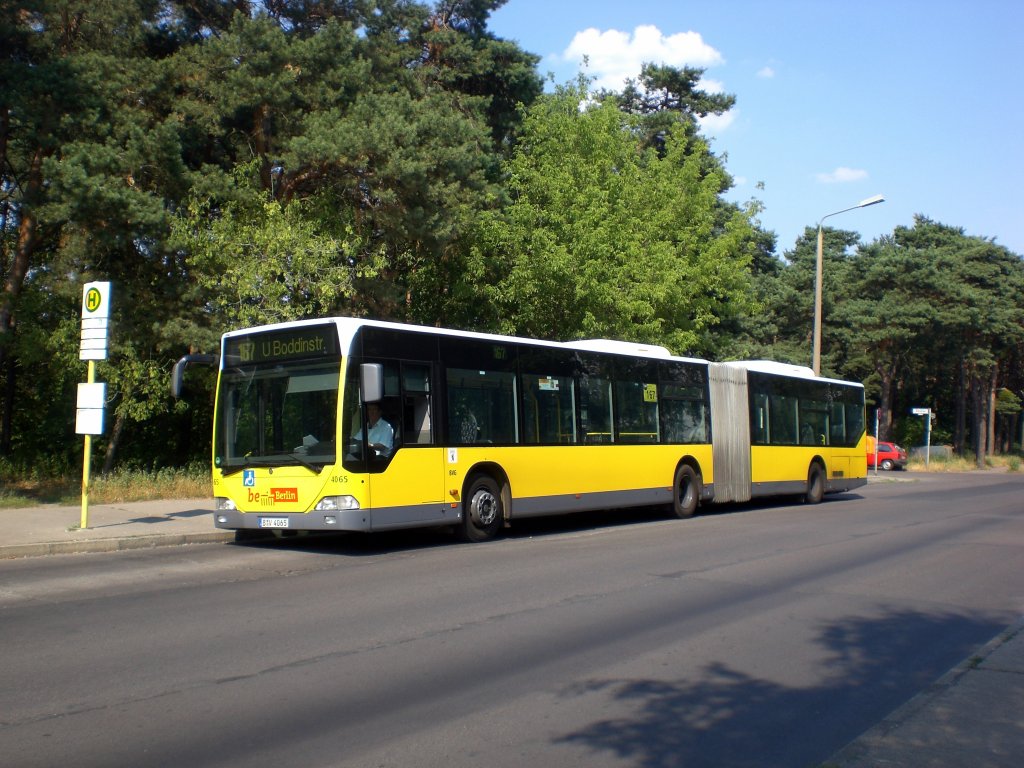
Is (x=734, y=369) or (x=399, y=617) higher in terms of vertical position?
(x=734, y=369)

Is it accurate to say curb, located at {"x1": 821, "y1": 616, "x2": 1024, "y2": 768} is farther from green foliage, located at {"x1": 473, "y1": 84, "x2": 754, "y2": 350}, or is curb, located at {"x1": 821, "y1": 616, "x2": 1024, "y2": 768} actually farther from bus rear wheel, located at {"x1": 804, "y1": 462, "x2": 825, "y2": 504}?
green foliage, located at {"x1": 473, "y1": 84, "x2": 754, "y2": 350}

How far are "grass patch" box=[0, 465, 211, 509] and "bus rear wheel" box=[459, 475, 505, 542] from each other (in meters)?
8.40

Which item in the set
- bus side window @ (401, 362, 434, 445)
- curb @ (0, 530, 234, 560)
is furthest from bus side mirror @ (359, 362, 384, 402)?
curb @ (0, 530, 234, 560)

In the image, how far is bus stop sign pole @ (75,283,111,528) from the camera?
1479 centimetres

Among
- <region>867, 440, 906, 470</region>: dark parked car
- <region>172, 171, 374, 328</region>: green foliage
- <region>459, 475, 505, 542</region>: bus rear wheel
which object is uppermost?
<region>172, 171, 374, 328</region>: green foliage

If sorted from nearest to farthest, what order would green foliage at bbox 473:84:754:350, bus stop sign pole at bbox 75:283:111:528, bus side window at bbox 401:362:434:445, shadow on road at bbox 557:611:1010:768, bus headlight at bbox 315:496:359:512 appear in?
shadow on road at bbox 557:611:1010:768, bus headlight at bbox 315:496:359:512, bus side window at bbox 401:362:434:445, bus stop sign pole at bbox 75:283:111:528, green foliage at bbox 473:84:754:350

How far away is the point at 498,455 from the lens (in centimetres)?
1536

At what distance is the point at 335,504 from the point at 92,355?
5.08 m

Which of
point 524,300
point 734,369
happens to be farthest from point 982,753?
point 524,300

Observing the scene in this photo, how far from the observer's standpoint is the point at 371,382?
12547 millimetres

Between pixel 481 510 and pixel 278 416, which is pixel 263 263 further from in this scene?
pixel 481 510

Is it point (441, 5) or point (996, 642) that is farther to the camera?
point (441, 5)

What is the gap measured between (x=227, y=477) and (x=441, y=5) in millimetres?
22455

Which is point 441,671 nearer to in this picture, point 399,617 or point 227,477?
point 399,617
